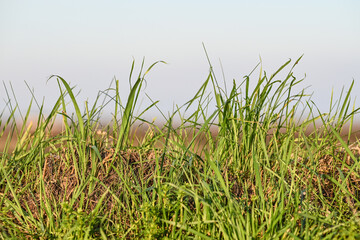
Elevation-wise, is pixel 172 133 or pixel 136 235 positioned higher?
pixel 172 133

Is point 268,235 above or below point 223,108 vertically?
below

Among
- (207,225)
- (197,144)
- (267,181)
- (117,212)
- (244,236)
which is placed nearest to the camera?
(244,236)

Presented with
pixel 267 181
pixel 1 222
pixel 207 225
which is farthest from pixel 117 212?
pixel 267 181

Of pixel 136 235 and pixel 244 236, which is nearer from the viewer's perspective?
pixel 244 236

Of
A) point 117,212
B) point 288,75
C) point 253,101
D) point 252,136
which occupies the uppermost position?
point 288,75

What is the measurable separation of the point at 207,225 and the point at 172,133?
3.97 feet

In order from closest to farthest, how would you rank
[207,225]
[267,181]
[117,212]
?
[207,225]
[117,212]
[267,181]

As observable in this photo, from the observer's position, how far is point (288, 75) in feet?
12.8

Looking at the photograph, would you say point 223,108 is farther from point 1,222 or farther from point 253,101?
point 1,222

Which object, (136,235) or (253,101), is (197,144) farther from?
(136,235)

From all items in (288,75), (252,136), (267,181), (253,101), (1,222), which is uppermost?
(288,75)

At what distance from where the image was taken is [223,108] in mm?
3896

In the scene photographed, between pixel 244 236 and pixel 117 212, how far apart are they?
2.91 ft

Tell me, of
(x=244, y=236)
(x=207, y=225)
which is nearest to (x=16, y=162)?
(x=207, y=225)
